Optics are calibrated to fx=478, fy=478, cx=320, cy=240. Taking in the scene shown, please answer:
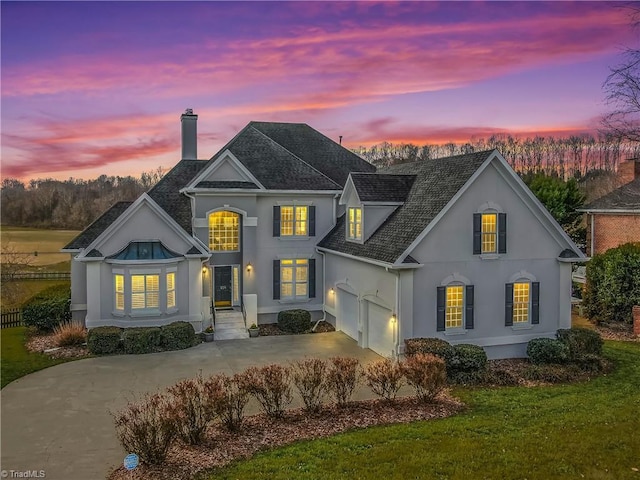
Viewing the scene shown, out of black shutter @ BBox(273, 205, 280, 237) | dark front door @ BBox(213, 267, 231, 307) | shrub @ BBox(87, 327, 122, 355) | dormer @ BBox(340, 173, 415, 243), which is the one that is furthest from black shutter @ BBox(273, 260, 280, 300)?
shrub @ BBox(87, 327, 122, 355)

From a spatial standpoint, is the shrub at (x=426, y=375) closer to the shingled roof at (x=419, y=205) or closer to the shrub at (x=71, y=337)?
the shingled roof at (x=419, y=205)

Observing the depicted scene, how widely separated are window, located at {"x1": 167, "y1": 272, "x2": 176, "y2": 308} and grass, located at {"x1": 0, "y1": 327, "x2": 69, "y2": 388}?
4.36 meters

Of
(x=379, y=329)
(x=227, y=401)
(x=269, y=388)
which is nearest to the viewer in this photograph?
(x=227, y=401)

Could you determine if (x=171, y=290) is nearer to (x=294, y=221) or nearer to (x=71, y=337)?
(x=71, y=337)

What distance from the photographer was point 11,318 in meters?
23.2

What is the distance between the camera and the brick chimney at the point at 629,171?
31083 millimetres

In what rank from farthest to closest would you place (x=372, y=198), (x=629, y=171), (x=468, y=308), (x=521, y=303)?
(x=629, y=171) < (x=372, y=198) < (x=521, y=303) < (x=468, y=308)

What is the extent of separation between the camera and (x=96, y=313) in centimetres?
1931

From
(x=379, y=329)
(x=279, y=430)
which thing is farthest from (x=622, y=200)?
(x=279, y=430)

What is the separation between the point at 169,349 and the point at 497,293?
12.5 m

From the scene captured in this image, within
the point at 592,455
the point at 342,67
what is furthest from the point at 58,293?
the point at 592,455

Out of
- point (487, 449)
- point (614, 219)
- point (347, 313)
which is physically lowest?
point (487, 449)

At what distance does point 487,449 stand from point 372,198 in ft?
38.3

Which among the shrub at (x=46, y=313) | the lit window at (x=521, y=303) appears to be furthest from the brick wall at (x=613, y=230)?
the shrub at (x=46, y=313)
